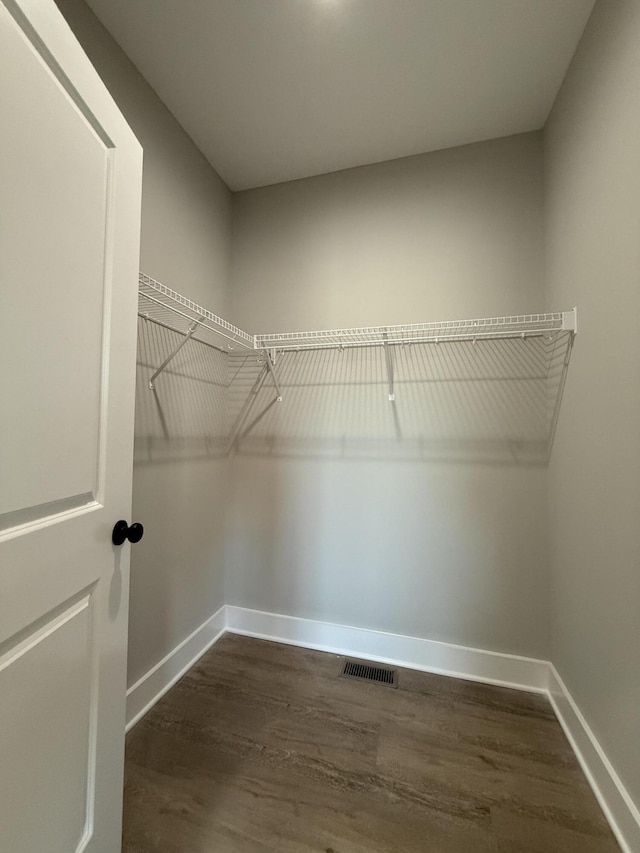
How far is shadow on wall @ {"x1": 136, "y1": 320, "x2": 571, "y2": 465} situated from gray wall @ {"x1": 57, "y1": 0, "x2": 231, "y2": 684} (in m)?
0.01

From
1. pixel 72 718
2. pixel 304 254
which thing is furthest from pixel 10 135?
pixel 304 254

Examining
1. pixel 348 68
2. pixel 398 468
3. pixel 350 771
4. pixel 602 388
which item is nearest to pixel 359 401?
pixel 398 468

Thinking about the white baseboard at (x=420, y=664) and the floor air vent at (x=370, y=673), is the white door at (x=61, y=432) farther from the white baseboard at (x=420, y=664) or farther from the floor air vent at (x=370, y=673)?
the floor air vent at (x=370, y=673)

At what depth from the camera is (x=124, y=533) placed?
3.18 ft

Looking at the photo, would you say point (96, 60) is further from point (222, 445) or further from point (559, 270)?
point (559, 270)

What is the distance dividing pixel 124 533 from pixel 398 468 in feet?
4.44

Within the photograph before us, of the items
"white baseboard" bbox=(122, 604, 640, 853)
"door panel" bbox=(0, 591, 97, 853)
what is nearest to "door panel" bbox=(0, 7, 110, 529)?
"door panel" bbox=(0, 591, 97, 853)

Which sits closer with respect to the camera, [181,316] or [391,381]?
[181,316]

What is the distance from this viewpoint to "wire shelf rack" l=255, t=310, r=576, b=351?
1608 mm

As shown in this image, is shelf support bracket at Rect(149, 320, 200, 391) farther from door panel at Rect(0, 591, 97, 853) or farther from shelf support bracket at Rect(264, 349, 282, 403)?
door panel at Rect(0, 591, 97, 853)

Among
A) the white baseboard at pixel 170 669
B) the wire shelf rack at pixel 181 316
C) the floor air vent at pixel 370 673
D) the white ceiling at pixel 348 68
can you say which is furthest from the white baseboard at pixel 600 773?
the white ceiling at pixel 348 68

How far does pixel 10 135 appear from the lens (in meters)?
0.66

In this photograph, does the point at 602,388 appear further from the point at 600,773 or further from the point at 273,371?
the point at 273,371

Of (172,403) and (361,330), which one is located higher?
(361,330)
